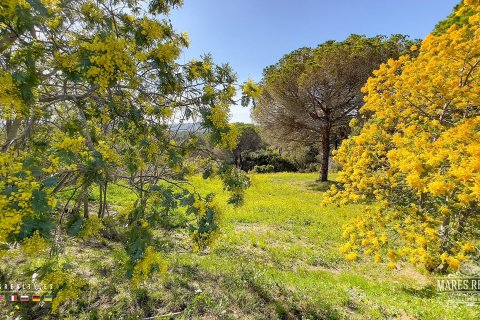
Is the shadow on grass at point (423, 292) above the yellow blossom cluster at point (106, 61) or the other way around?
the other way around

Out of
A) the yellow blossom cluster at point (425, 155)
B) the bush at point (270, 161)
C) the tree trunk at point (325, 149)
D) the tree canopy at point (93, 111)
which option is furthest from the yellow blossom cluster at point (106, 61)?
the bush at point (270, 161)

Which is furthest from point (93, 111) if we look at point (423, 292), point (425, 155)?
point (423, 292)

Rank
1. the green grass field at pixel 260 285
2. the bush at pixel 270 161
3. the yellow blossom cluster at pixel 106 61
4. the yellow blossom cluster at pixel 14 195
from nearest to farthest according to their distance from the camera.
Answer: the yellow blossom cluster at pixel 14 195 < the yellow blossom cluster at pixel 106 61 < the green grass field at pixel 260 285 < the bush at pixel 270 161

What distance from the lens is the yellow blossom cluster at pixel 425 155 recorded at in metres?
3.06

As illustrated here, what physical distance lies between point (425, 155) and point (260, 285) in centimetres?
294

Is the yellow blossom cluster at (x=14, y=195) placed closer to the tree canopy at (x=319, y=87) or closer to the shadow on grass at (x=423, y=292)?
the shadow on grass at (x=423, y=292)

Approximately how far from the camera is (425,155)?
292 cm

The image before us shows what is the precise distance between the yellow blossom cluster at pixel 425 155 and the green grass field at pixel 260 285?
71 cm

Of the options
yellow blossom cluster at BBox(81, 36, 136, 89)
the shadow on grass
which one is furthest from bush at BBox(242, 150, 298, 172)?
yellow blossom cluster at BBox(81, 36, 136, 89)

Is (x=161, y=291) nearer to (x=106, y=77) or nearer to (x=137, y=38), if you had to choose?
(x=106, y=77)

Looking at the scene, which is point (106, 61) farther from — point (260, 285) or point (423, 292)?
point (423, 292)

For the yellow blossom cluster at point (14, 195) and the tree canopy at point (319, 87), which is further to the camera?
the tree canopy at point (319, 87)

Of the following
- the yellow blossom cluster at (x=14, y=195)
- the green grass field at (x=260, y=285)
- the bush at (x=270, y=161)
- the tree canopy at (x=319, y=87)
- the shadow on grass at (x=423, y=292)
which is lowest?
the shadow on grass at (x=423, y=292)

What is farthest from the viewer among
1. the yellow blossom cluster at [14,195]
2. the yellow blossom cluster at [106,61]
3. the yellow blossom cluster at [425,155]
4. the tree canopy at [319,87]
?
the tree canopy at [319,87]
